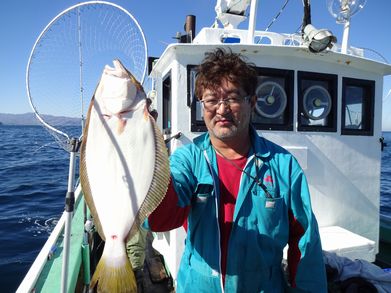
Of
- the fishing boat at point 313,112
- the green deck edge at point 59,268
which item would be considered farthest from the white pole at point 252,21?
the green deck edge at point 59,268

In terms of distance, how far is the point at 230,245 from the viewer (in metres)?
1.88

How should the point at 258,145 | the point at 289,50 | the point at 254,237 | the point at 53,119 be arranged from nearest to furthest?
the point at 254,237 < the point at 258,145 < the point at 53,119 < the point at 289,50

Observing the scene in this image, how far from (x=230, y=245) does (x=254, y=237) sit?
155 mm

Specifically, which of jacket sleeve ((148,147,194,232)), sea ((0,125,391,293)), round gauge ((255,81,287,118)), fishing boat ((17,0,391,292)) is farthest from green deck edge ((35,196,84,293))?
round gauge ((255,81,287,118))

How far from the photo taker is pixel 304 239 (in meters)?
1.91

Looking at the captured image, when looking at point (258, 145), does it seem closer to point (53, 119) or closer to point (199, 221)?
point (199, 221)

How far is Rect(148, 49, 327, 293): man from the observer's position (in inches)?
73.7

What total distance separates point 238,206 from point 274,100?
9.42ft

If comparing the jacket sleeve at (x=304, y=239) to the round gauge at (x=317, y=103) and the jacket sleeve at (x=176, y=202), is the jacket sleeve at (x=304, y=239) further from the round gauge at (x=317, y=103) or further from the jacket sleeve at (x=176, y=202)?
the round gauge at (x=317, y=103)

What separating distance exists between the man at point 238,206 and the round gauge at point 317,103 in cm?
284

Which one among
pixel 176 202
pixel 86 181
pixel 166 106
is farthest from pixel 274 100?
pixel 86 181

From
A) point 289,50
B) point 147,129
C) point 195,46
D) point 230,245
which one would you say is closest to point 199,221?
point 230,245

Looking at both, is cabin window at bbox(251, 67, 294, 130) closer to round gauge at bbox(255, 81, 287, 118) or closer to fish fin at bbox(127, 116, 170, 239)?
round gauge at bbox(255, 81, 287, 118)

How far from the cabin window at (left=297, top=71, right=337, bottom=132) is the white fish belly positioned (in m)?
3.31
